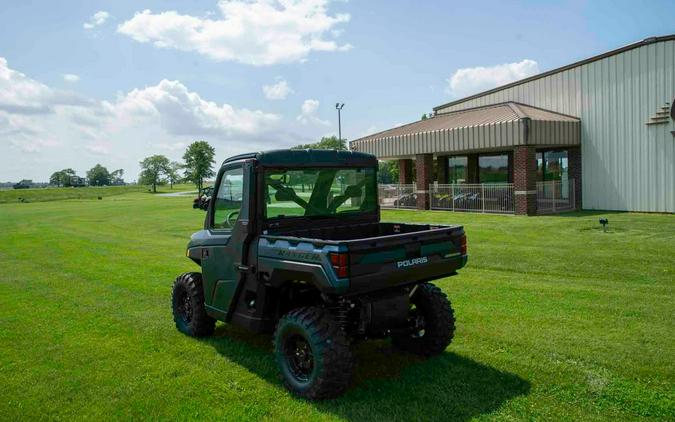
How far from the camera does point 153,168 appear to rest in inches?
6201

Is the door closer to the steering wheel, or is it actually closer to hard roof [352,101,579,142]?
the steering wheel

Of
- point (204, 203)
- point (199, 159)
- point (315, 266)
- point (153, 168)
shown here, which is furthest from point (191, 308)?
point (153, 168)

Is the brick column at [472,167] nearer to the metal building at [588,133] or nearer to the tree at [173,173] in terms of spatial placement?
the metal building at [588,133]

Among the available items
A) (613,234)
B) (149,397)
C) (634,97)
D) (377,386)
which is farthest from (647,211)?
(149,397)

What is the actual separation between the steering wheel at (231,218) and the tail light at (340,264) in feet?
5.48

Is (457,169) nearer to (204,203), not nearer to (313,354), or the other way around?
(204,203)

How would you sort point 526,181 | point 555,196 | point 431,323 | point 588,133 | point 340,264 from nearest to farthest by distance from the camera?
point 340,264 → point 431,323 → point 526,181 → point 588,133 → point 555,196

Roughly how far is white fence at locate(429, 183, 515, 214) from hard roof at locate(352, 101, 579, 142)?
2.94m

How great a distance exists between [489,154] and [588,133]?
5719 mm

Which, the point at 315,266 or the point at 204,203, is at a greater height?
the point at 204,203

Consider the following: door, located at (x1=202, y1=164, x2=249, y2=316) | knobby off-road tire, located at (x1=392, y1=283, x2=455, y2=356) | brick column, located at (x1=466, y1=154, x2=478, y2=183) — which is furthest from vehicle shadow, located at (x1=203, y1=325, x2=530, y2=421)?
brick column, located at (x1=466, y1=154, x2=478, y2=183)

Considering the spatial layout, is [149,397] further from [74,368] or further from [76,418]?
[74,368]

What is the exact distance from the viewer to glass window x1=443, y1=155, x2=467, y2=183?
3141cm

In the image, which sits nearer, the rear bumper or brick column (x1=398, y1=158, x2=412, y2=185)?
the rear bumper
